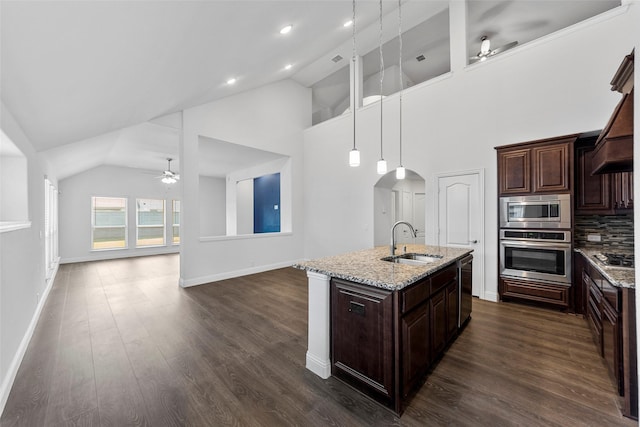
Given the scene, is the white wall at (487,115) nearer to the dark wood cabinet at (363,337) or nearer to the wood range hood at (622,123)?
the wood range hood at (622,123)

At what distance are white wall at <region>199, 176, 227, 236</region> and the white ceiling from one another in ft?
16.8

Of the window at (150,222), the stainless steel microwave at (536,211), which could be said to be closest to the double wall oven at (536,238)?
the stainless steel microwave at (536,211)

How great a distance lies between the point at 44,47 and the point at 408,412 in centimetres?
319

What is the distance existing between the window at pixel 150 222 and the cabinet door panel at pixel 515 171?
33.1 feet

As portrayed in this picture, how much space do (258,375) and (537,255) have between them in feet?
12.7

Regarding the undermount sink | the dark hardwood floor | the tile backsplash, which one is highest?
the tile backsplash

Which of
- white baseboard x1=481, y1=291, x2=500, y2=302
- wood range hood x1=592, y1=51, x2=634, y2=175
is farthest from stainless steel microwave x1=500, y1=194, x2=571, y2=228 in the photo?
wood range hood x1=592, y1=51, x2=634, y2=175

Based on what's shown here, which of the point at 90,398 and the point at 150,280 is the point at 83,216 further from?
the point at 90,398

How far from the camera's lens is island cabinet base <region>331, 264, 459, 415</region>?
5.80ft

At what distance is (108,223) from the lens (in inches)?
327

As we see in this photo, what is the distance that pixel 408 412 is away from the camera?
1766 millimetres

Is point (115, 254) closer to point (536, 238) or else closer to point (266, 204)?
point (266, 204)

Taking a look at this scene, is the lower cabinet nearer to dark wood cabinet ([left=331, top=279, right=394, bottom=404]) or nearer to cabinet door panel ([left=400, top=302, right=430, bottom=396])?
cabinet door panel ([left=400, top=302, right=430, bottom=396])

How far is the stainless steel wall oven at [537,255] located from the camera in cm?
343
